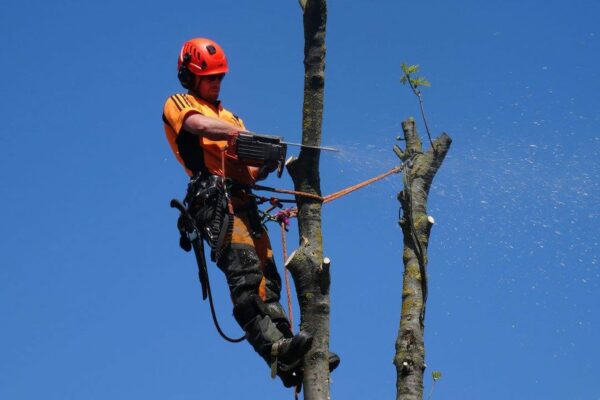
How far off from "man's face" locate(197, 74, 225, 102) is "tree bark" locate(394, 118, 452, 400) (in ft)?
4.10

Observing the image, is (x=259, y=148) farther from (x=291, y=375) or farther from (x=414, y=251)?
(x=291, y=375)

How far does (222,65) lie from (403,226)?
60.9 inches

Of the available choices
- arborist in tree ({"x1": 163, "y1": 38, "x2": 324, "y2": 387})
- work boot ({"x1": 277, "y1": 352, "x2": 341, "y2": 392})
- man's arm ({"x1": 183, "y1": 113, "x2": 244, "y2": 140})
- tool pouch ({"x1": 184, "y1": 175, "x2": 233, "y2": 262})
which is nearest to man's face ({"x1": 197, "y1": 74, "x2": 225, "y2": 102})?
arborist in tree ({"x1": 163, "y1": 38, "x2": 324, "y2": 387})

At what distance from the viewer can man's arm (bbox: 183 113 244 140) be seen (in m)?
5.75

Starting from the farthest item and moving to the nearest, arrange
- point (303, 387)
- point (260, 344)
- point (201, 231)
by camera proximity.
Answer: point (201, 231)
point (260, 344)
point (303, 387)

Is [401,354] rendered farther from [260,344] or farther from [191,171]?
[191,171]

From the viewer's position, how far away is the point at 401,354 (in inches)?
209

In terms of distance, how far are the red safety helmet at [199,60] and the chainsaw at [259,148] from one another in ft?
2.00

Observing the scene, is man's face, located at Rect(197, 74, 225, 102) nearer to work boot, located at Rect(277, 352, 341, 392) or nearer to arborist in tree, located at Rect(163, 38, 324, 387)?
arborist in tree, located at Rect(163, 38, 324, 387)

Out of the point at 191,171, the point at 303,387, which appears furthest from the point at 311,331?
the point at 191,171

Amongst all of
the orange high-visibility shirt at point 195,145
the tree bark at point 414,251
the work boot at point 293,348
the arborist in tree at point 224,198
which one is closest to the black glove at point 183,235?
the arborist in tree at point 224,198

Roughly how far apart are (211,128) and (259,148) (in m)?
0.31

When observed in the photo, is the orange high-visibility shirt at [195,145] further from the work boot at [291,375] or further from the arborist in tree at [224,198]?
the work boot at [291,375]

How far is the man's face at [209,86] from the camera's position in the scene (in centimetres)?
614
